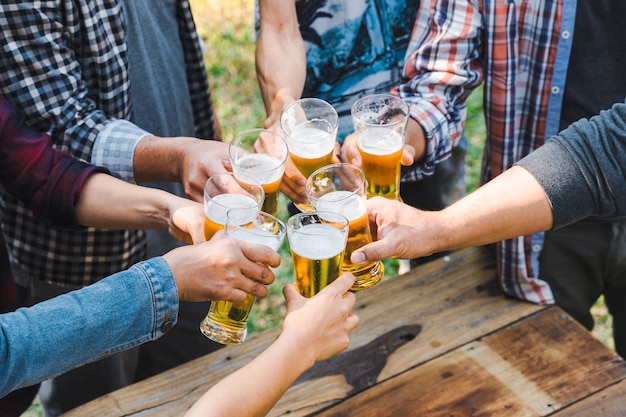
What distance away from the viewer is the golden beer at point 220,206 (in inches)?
78.8

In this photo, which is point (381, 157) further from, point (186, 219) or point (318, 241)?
point (186, 219)

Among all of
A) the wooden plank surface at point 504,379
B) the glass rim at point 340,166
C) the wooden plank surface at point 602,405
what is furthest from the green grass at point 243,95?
the glass rim at point 340,166

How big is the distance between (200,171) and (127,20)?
0.67m

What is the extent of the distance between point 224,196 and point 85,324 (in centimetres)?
50

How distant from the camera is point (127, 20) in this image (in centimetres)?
264

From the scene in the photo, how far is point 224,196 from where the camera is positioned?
2.03 metres

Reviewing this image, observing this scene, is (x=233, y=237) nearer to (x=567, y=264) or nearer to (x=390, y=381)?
(x=390, y=381)

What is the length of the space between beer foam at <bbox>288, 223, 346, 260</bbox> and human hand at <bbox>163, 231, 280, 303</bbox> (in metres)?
0.07

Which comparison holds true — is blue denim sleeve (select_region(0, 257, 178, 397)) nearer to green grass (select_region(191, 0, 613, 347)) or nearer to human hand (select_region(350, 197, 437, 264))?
human hand (select_region(350, 197, 437, 264))

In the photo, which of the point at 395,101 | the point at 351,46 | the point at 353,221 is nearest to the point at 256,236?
the point at 353,221

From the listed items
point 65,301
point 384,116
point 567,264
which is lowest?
point 567,264

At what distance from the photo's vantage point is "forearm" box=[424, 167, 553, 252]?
2209 millimetres

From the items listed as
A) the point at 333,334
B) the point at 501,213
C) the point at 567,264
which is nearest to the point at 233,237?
the point at 333,334

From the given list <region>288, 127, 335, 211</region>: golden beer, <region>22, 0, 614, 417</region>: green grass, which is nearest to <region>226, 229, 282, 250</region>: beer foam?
<region>288, 127, 335, 211</region>: golden beer
